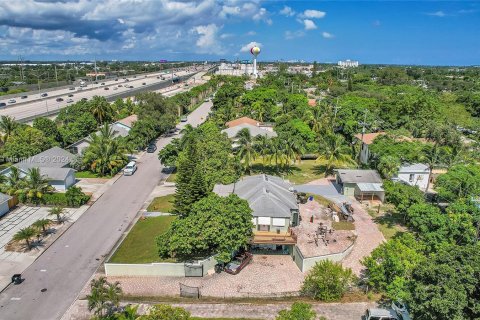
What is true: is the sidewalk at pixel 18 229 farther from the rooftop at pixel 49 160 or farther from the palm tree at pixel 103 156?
the palm tree at pixel 103 156

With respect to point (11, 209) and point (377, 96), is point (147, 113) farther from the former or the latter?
point (377, 96)

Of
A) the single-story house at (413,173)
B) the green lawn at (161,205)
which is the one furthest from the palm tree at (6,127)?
the single-story house at (413,173)

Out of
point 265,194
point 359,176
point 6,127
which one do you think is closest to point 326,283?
point 265,194

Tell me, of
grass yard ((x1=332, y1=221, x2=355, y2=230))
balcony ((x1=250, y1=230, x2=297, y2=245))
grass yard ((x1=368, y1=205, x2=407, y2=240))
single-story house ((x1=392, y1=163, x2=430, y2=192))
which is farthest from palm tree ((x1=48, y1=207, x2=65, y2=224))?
single-story house ((x1=392, y1=163, x2=430, y2=192))

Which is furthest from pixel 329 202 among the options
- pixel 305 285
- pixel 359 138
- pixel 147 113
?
pixel 147 113

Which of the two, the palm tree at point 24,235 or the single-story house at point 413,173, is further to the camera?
the single-story house at point 413,173

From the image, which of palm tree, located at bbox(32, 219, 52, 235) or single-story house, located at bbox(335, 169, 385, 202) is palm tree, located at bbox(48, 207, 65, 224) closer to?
palm tree, located at bbox(32, 219, 52, 235)

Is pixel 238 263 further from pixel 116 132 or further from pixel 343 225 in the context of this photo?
pixel 116 132
